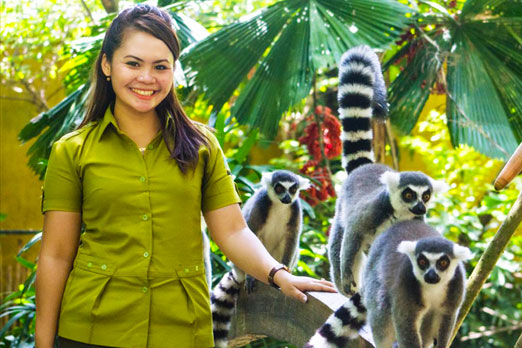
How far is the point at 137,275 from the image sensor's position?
69.2 inches

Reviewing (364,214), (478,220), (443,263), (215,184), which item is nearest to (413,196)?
(364,214)

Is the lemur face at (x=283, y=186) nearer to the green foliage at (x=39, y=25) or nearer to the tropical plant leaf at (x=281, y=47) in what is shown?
the tropical plant leaf at (x=281, y=47)

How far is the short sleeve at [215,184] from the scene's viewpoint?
1.92m

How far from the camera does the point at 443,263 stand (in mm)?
2191

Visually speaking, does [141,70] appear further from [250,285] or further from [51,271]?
[250,285]

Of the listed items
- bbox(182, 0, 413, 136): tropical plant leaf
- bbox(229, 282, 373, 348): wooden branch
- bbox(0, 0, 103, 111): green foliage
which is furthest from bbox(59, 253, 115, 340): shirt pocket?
bbox(0, 0, 103, 111): green foliage

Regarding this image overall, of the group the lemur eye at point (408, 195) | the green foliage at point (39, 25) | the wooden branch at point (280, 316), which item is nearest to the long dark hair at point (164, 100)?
the wooden branch at point (280, 316)

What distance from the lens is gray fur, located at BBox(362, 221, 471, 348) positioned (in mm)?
2193

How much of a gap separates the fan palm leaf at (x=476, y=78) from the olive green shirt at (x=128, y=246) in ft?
6.74

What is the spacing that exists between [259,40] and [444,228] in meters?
2.62

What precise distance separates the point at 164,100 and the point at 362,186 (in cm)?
150

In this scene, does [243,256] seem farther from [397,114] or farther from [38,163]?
[38,163]

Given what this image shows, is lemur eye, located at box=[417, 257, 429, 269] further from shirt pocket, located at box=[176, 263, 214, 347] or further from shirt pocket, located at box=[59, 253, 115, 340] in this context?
shirt pocket, located at box=[59, 253, 115, 340]

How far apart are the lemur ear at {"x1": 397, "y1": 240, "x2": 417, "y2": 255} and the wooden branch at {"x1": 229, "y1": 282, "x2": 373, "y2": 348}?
0.46m
